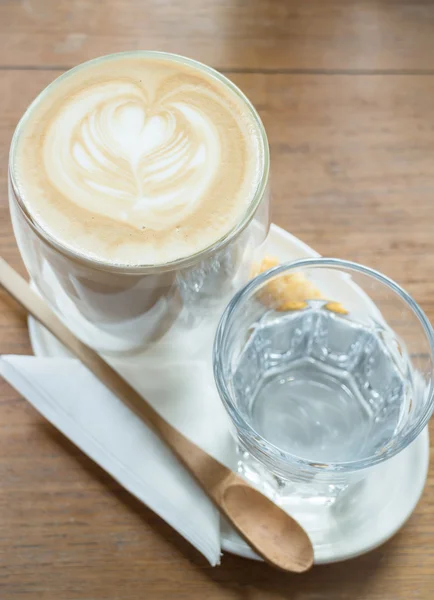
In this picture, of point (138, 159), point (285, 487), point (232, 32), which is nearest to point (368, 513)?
point (285, 487)

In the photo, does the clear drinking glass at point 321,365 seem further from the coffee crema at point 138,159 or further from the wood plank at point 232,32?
the wood plank at point 232,32

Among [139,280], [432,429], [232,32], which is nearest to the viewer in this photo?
[139,280]

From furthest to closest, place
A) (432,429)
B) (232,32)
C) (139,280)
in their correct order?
(232,32), (432,429), (139,280)

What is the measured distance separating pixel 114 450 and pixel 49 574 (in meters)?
0.10

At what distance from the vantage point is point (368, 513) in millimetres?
527

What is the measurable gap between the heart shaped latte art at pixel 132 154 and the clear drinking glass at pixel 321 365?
0.10 m

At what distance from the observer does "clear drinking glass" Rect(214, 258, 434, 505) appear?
0.54 meters

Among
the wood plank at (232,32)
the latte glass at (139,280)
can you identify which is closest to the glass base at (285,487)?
the latte glass at (139,280)

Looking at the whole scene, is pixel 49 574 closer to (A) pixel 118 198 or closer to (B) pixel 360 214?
(A) pixel 118 198

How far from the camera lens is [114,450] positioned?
20.9 inches

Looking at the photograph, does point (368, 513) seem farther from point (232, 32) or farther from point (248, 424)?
point (232, 32)

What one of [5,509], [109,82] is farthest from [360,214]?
[5,509]

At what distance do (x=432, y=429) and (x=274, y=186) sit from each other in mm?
256

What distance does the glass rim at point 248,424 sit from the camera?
1.56ft
